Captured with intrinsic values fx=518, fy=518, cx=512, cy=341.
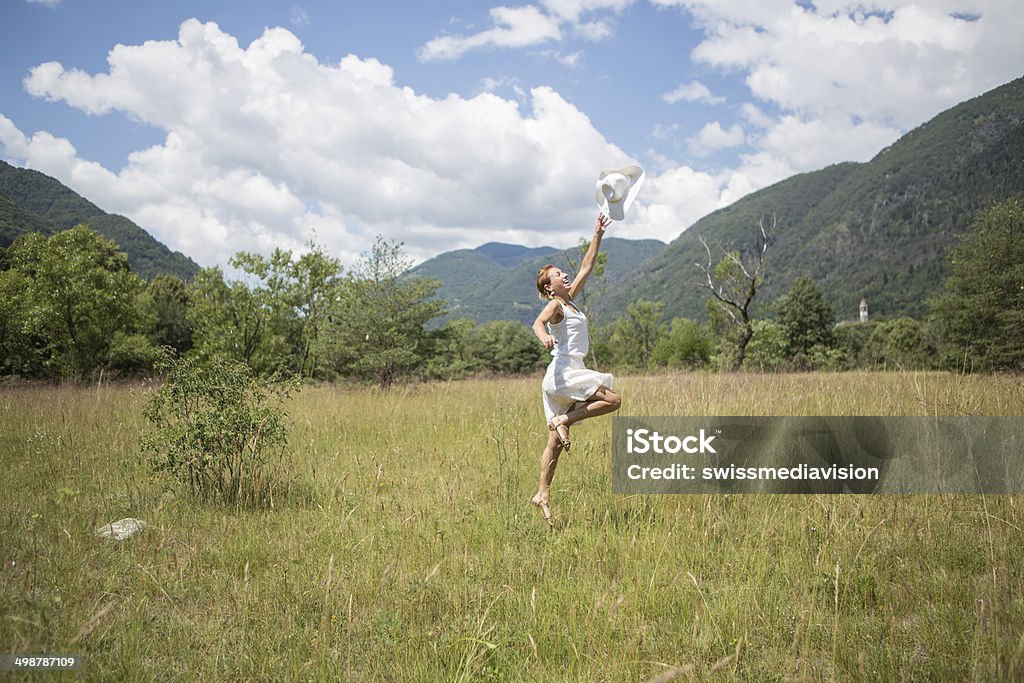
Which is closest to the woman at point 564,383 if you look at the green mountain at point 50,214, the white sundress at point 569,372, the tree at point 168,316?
the white sundress at point 569,372

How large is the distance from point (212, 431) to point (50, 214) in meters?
40.0

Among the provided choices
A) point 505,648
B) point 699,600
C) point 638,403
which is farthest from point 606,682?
point 638,403

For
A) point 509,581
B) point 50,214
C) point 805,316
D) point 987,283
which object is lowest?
point 509,581

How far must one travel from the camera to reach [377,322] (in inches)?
617

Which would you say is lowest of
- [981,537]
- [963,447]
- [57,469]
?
[57,469]

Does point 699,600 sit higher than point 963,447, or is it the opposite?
point 963,447

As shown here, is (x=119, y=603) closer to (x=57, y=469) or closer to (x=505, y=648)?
(x=505, y=648)

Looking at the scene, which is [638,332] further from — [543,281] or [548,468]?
[548,468]

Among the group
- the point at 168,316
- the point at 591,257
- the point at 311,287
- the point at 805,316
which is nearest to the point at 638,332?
the point at 805,316

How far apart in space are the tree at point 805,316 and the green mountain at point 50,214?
190 feet

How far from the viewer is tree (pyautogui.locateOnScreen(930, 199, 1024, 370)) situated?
80.2 ft

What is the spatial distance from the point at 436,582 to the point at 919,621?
8.56 feet

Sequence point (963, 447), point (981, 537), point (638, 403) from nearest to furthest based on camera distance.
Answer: point (981, 537), point (963, 447), point (638, 403)

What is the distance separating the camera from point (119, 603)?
295cm
